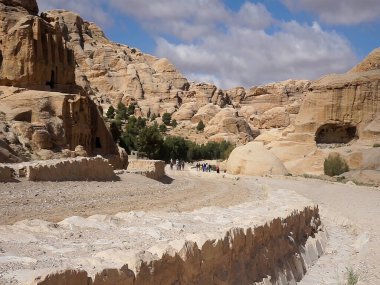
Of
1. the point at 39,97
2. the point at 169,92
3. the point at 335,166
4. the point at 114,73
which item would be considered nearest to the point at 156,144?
the point at 335,166

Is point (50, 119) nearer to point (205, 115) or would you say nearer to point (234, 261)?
point (234, 261)

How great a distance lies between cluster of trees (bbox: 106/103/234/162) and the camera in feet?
155

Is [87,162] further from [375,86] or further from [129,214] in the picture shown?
[375,86]

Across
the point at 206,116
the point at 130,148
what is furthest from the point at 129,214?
the point at 206,116

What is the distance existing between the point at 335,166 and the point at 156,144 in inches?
824

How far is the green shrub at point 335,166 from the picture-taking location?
33.1 m

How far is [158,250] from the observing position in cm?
485

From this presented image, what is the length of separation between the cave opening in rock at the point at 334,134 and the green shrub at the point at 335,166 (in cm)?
743

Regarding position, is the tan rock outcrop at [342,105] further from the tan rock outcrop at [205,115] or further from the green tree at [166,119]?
the green tree at [166,119]

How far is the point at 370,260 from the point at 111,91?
88.5 metres

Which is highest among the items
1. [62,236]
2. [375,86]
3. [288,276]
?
[375,86]

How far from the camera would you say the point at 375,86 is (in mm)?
38938

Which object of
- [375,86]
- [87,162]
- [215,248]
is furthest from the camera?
[375,86]

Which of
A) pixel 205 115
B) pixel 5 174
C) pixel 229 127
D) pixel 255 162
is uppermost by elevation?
pixel 205 115
